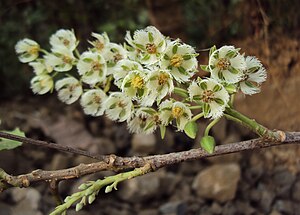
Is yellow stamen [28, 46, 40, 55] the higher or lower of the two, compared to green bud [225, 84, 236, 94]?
higher

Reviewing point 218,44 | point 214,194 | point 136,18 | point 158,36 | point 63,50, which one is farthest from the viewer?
point 136,18

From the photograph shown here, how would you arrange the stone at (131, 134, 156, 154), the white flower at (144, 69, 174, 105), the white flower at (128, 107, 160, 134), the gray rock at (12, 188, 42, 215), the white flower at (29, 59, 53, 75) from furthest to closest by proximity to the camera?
the stone at (131, 134, 156, 154) → the gray rock at (12, 188, 42, 215) → the white flower at (29, 59, 53, 75) → the white flower at (128, 107, 160, 134) → the white flower at (144, 69, 174, 105)

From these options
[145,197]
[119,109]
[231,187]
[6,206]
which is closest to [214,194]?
[231,187]

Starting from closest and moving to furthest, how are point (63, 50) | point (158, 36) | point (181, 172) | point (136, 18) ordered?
point (158, 36)
point (63, 50)
point (181, 172)
point (136, 18)

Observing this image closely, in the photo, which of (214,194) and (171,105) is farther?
(214,194)

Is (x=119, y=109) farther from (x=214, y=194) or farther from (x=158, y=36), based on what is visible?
(x=214, y=194)

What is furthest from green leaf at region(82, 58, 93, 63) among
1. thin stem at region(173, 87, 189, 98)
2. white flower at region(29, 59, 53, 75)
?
thin stem at region(173, 87, 189, 98)

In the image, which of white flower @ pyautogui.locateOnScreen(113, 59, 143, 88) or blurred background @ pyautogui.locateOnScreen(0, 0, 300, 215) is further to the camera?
blurred background @ pyautogui.locateOnScreen(0, 0, 300, 215)

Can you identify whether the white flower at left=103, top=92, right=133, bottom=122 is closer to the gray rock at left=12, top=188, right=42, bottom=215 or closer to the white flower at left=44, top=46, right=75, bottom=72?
the white flower at left=44, top=46, right=75, bottom=72
